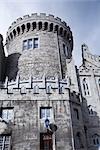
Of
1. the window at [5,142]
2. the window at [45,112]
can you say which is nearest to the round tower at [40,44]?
the window at [45,112]

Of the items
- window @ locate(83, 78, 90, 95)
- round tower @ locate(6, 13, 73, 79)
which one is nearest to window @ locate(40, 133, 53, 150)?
window @ locate(83, 78, 90, 95)

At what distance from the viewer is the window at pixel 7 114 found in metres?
17.8

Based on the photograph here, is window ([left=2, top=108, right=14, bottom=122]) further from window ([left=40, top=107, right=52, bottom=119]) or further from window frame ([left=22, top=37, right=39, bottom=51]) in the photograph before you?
window frame ([left=22, top=37, right=39, bottom=51])

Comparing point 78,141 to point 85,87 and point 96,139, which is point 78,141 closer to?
point 96,139

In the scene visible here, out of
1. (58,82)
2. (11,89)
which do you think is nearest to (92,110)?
(58,82)

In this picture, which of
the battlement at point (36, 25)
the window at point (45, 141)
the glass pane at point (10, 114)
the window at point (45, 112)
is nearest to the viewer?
the window at point (45, 141)

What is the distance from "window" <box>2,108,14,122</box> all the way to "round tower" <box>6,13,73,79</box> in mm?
6067

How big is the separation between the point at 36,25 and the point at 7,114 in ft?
48.0

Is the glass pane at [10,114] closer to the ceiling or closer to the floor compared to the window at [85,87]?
closer to the floor

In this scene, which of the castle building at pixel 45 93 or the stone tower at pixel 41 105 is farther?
the castle building at pixel 45 93

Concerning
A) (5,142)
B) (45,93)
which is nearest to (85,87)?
(45,93)

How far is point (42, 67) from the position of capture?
2452 cm

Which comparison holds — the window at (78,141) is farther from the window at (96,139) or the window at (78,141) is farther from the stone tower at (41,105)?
the window at (96,139)

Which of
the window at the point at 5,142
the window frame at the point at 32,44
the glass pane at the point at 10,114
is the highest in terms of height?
the window frame at the point at 32,44
